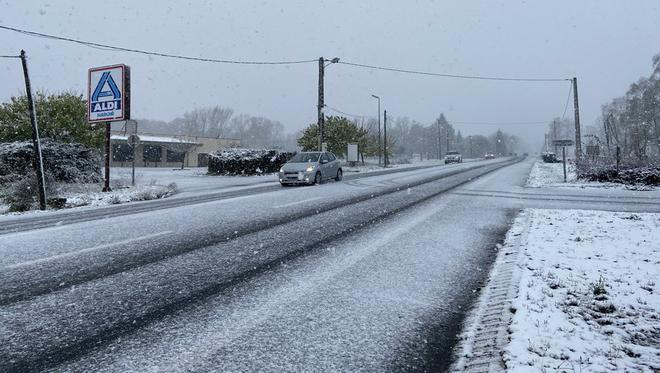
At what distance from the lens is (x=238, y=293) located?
4.03 m

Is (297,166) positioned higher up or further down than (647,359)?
higher up

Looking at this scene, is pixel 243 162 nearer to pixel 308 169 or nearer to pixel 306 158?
pixel 306 158

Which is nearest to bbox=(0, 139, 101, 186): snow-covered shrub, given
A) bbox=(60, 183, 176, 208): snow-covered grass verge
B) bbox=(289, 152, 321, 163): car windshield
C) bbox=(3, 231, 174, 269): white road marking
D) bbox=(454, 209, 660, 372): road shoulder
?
bbox=(60, 183, 176, 208): snow-covered grass verge

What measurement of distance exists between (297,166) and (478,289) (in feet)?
45.5

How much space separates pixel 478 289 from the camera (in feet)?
14.6

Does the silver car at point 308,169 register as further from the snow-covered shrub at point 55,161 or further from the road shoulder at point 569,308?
the road shoulder at point 569,308

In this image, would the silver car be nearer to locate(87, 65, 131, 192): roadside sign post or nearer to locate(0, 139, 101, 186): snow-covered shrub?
locate(87, 65, 131, 192): roadside sign post

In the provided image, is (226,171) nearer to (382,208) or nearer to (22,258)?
(382,208)

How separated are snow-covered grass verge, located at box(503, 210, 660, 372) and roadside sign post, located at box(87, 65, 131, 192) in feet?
54.6

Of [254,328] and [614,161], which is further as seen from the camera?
[614,161]

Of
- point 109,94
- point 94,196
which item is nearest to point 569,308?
point 94,196

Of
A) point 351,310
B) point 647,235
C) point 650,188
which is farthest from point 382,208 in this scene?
point 650,188

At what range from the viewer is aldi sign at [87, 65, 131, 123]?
17.3 m

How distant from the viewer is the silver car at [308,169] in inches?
691
